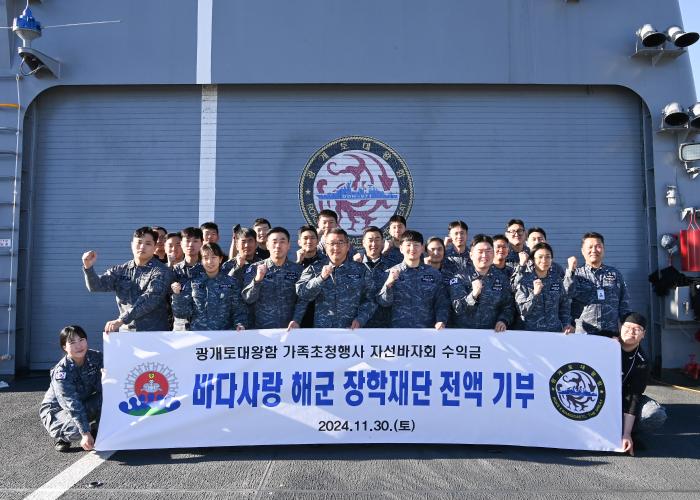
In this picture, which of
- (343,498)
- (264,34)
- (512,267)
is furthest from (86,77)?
(343,498)

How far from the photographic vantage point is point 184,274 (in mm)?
4500

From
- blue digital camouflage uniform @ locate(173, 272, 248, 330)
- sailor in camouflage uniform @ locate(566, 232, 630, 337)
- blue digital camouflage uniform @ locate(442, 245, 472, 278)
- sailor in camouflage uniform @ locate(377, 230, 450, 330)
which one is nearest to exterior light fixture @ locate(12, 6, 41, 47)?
blue digital camouflage uniform @ locate(173, 272, 248, 330)

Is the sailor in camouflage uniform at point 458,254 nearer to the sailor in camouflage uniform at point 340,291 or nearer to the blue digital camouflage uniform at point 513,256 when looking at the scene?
the blue digital camouflage uniform at point 513,256

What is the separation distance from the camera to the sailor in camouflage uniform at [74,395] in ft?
12.2

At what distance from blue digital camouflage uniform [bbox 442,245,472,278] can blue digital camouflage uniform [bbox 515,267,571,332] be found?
561 mm

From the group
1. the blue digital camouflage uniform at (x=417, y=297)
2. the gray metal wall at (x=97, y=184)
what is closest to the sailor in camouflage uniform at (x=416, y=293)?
the blue digital camouflage uniform at (x=417, y=297)

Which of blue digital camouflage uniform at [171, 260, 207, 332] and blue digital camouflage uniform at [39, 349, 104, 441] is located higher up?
blue digital camouflage uniform at [171, 260, 207, 332]

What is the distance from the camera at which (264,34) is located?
668 cm

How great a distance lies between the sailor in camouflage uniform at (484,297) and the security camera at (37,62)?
5.66 metres

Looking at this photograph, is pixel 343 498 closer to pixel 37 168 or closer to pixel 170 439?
pixel 170 439

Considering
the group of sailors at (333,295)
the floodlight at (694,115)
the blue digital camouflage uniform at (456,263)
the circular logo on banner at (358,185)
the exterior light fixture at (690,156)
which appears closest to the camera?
the group of sailors at (333,295)

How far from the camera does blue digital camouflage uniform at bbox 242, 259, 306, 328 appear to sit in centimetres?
408

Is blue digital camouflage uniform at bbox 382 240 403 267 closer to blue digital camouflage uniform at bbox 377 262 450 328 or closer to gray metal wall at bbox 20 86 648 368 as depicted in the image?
blue digital camouflage uniform at bbox 377 262 450 328

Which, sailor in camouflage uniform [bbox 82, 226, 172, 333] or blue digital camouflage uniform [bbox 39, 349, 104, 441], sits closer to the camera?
blue digital camouflage uniform [bbox 39, 349, 104, 441]
